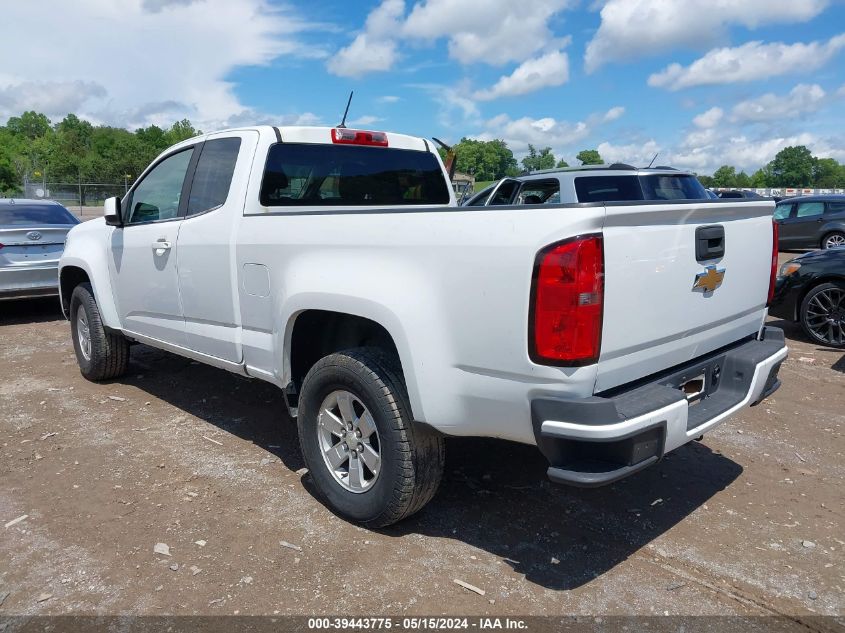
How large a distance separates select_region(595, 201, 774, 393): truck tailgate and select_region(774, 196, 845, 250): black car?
14.3 metres

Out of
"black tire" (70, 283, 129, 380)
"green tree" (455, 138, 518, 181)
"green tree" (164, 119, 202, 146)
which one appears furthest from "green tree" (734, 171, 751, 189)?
"black tire" (70, 283, 129, 380)

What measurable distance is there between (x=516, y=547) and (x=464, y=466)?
955 mm

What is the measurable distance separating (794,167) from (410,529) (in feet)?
507

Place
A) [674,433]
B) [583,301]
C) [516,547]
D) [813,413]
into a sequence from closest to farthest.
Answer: [583,301], [674,433], [516,547], [813,413]

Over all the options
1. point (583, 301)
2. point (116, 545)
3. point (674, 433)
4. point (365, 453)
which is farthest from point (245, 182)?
point (674, 433)

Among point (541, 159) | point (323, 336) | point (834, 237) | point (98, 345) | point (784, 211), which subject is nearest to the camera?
A: point (323, 336)

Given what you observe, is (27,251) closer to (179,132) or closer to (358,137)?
(358,137)

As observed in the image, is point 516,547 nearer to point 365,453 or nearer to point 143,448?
point 365,453

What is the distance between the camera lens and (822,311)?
23.4 ft

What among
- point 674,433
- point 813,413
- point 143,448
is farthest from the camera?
point 813,413

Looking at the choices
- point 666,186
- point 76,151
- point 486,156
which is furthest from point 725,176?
point 666,186

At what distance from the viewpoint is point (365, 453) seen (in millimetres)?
3229

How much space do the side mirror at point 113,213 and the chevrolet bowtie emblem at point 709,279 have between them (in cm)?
399

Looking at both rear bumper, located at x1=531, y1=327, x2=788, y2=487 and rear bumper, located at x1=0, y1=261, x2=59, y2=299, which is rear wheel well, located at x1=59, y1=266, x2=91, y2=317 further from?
rear bumper, located at x1=531, y1=327, x2=788, y2=487
